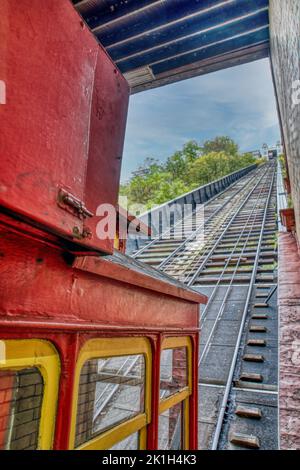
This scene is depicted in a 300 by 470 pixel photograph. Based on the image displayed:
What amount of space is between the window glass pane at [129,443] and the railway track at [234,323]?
1917 mm

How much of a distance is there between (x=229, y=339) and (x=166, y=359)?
3210 mm

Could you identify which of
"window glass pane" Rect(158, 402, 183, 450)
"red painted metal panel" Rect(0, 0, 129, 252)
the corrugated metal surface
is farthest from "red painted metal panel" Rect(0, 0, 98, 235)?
the corrugated metal surface

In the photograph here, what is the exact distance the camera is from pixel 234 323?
214 inches

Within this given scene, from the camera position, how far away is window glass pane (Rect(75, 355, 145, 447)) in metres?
1.28

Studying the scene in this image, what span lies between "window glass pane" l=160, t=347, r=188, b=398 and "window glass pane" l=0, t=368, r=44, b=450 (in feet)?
3.48

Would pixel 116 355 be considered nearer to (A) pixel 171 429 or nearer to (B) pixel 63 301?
(B) pixel 63 301

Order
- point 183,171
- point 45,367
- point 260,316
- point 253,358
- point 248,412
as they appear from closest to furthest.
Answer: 1. point 45,367
2. point 248,412
3. point 253,358
4. point 260,316
5. point 183,171

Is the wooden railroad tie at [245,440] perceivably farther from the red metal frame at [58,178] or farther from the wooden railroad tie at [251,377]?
the red metal frame at [58,178]

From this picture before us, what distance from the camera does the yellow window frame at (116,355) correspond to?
48.0 inches

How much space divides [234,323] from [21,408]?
4.85 metres

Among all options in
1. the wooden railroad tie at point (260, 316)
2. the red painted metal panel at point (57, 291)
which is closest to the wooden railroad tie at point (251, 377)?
the wooden railroad tie at point (260, 316)

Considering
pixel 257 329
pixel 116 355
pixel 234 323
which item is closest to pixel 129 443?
pixel 116 355

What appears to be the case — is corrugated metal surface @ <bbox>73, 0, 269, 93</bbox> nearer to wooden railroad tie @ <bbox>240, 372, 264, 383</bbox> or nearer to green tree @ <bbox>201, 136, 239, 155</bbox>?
wooden railroad tie @ <bbox>240, 372, 264, 383</bbox>
